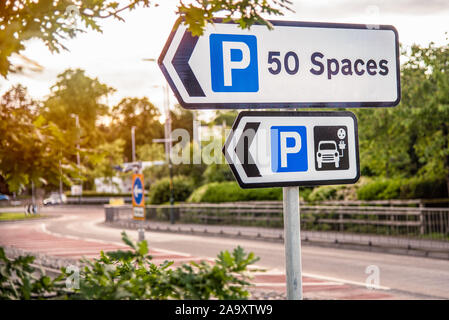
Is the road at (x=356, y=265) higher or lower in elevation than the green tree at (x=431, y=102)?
lower

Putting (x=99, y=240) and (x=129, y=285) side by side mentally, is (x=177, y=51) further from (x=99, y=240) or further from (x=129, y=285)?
(x=99, y=240)

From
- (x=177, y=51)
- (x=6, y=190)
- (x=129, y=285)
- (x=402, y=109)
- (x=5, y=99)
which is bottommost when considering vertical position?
(x=129, y=285)

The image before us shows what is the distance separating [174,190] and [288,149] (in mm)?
32468

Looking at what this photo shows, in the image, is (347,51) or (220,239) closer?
(347,51)

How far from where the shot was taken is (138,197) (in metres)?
15.6

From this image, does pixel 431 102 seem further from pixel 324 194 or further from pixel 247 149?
pixel 247 149

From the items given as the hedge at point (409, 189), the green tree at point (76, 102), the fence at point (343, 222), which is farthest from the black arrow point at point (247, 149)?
the hedge at point (409, 189)

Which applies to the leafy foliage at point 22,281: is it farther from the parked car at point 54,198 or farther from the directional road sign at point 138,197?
the directional road sign at point 138,197

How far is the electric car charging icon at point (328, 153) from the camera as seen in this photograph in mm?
2439

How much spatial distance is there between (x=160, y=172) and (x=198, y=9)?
133 ft

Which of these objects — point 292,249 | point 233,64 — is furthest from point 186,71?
point 292,249

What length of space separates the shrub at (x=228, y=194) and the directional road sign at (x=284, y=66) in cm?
2298
